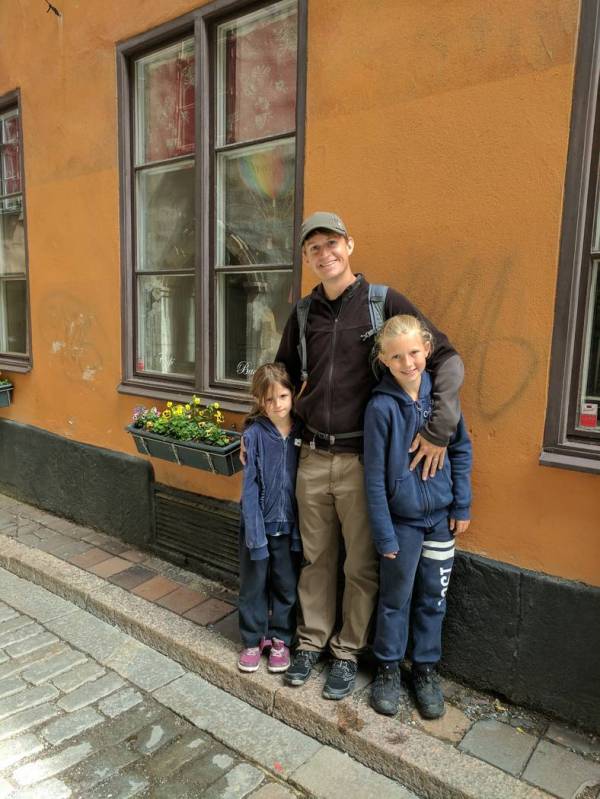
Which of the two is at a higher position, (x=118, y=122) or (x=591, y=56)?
(x=118, y=122)

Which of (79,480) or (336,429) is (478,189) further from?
(79,480)

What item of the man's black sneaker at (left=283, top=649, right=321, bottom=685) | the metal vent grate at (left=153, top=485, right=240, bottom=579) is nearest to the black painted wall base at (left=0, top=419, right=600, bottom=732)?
the man's black sneaker at (left=283, top=649, right=321, bottom=685)

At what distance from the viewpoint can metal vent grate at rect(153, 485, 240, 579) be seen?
151 inches

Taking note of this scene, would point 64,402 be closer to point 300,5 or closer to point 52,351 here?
point 52,351

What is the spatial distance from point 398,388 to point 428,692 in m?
1.36

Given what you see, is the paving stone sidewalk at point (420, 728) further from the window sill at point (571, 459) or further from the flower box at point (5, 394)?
the flower box at point (5, 394)

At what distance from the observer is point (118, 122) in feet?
13.8

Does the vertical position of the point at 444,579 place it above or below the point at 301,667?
above

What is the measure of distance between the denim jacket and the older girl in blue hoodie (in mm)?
488

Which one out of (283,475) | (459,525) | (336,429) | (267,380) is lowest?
(459,525)

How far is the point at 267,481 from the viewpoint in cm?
289

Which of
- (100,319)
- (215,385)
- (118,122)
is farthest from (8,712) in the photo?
(118,122)

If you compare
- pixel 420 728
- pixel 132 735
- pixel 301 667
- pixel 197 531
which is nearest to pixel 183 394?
pixel 197 531

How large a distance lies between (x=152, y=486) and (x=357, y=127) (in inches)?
107
